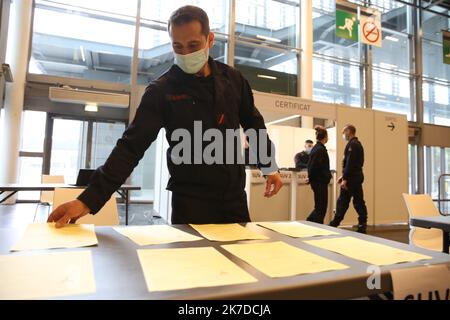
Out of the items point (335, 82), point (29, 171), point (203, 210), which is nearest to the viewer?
point (203, 210)

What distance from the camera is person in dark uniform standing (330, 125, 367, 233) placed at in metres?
4.03

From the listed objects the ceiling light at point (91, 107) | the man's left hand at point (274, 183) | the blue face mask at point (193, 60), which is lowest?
the man's left hand at point (274, 183)

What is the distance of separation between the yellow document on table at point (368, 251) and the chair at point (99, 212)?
113 centimetres

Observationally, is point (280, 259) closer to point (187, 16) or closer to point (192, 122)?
point (192, 122)

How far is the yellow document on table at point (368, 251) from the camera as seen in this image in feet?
2.22

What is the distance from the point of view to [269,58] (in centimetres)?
721

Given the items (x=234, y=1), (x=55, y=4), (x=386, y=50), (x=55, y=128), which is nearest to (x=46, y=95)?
(x=55, y=128)

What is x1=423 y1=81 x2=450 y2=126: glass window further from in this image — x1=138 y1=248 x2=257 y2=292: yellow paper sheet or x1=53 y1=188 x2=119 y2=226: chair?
x1=138 y1=248 x2=257 y2=292: yellow paper sheet

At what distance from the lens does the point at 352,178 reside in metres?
4.08

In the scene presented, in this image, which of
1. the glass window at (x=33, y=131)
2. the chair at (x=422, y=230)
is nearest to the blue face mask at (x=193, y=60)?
the chair at (x=422, y=230)

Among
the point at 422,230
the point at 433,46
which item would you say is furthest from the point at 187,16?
the point at 433,46

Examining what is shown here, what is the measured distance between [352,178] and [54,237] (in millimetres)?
3913

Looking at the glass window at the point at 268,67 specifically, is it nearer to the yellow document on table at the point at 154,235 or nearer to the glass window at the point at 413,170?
the glass window at the point at 413,170
